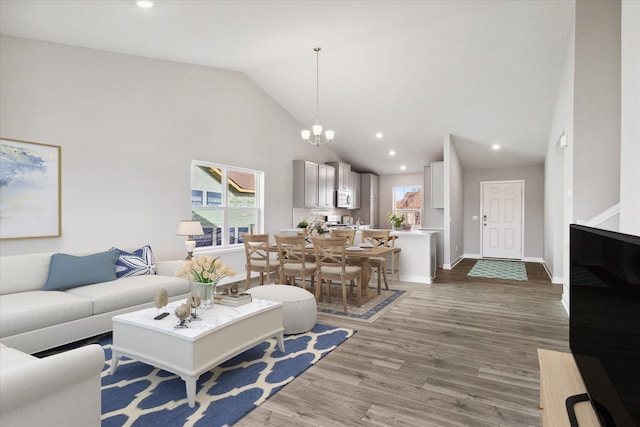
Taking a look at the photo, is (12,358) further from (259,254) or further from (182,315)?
(259,254)

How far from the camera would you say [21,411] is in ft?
4.57

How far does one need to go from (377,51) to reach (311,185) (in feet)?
10.4

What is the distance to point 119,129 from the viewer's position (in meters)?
4.37

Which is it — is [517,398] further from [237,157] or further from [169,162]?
[237,157]

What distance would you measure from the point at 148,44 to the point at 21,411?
12.9 ft

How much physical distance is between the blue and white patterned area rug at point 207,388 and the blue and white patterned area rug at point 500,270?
477cm

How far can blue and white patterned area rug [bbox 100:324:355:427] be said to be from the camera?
2068 mm

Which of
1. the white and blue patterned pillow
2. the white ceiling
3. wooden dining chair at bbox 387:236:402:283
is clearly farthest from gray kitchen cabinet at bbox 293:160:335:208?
the white and blue patterned pillow

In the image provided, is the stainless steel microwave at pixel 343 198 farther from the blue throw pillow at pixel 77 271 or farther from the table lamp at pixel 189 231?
the blue throw pillow at pixel 77 271

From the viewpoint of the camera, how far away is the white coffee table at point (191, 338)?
2230 mm

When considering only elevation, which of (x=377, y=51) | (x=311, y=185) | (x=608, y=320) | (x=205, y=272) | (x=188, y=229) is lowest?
(x=205, y=272)

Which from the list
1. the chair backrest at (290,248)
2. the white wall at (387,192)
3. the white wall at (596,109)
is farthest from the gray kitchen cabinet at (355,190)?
the white wall at (596,109)

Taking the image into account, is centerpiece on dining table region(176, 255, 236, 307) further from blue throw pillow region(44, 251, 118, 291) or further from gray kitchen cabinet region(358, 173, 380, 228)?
gray kitchen cabinet region(358, 173, 380, 228)

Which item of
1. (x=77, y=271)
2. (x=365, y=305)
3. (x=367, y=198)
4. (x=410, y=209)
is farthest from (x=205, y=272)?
(x=410, y=209)
